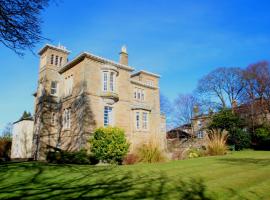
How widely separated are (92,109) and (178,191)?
1761 cm

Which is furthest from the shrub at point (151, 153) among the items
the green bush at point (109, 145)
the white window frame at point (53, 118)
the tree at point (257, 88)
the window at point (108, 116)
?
the tree at point (257, 88)

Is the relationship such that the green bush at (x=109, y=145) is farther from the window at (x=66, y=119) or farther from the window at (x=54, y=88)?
the window at (x=54, y=88)

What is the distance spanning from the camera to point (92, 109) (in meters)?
22.3

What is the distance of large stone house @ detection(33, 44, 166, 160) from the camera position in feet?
73.0

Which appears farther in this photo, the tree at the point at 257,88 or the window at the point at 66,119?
the tree at the point at 257,88

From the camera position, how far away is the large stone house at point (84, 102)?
22.3m

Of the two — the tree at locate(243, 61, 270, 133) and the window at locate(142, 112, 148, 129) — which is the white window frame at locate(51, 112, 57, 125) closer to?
the window at locate(142, 112, 148, 129)

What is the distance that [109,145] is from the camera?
17.8 m

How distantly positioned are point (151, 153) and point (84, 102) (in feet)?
33.4

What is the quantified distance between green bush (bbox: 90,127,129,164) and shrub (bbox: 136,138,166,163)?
4020mm

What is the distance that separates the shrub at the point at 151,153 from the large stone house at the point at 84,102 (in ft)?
24.3

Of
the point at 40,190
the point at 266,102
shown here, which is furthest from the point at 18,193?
the point at 266,102

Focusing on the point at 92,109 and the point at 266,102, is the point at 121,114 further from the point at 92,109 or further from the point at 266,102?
the point at 266,102

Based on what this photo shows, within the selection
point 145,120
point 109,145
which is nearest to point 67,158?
point 109,145
